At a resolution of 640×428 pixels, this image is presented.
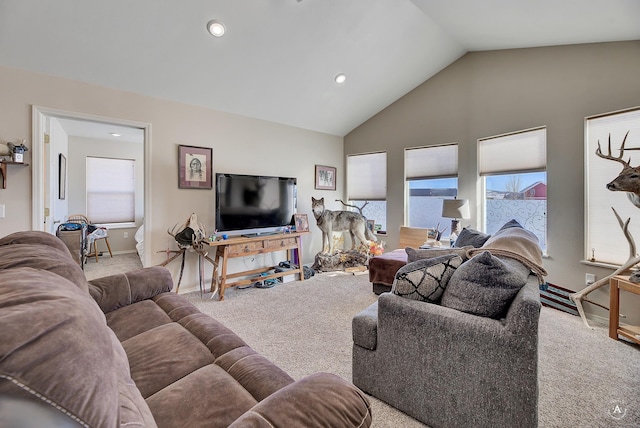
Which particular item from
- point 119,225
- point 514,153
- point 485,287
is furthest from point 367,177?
point 119,225

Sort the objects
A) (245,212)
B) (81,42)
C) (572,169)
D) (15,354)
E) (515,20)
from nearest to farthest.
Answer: (15,354), (81,42), (515,20), (572,169), (245,212)

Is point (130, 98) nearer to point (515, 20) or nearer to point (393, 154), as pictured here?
point (393, 154)

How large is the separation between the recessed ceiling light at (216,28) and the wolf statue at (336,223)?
2.64 meters

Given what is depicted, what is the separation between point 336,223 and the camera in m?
4.87

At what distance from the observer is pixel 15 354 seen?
0.45 m

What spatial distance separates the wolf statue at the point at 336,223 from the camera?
4770 mm

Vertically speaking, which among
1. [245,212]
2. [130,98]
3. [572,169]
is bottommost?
[245,212]

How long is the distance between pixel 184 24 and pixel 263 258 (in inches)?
124

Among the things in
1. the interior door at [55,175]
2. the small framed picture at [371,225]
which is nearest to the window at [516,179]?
the small framed picture at [371,225]

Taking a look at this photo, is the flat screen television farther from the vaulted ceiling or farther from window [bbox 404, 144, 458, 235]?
window [bbox 404, 144, 458, 235]

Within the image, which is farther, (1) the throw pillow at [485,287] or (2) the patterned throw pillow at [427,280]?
(2) the patterned throw pillow at [427,280]

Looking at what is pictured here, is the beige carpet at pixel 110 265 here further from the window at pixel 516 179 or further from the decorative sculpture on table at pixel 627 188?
the decorative sculpture on table at pixel 627 188

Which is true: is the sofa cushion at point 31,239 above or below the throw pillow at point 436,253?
above

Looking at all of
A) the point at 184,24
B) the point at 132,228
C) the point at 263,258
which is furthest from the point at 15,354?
the point at 132,228
